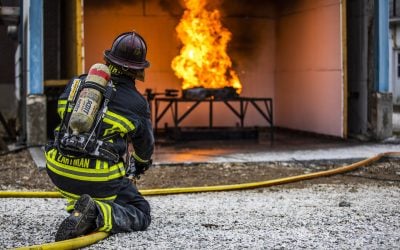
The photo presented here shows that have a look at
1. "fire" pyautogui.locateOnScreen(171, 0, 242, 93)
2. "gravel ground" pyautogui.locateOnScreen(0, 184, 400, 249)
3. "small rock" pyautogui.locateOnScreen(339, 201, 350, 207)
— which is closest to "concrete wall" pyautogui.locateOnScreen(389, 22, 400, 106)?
"fire" pyautogui.locateOnScreen(171, 0, 242, 93)

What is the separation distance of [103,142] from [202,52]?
31.2 ft

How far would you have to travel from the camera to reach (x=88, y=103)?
4.08m

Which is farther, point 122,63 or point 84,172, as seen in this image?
point 122,63

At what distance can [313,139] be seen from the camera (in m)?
12.6

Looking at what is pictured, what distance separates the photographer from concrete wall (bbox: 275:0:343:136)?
1204 centimetres

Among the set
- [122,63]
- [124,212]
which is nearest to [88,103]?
[122,63]

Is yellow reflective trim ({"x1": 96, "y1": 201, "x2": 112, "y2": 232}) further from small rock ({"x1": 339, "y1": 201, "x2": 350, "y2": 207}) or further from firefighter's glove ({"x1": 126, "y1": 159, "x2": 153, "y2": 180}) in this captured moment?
small rock ({"x1": 339, "y1": 201, "x2": 350, "y2": 207})

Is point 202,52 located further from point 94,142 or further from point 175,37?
point 94,142

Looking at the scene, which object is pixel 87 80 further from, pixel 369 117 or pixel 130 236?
pixel 369 117

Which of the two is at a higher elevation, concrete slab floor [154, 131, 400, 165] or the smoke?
the smoke

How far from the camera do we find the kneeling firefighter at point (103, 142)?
4086 millimetres

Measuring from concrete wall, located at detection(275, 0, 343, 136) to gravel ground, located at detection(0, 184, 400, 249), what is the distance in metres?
5.52

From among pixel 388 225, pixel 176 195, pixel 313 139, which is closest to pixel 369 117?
pixel 313 139

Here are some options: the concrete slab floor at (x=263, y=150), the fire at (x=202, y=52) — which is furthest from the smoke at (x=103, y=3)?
the concrete slab floor at (x=263, y=150)
